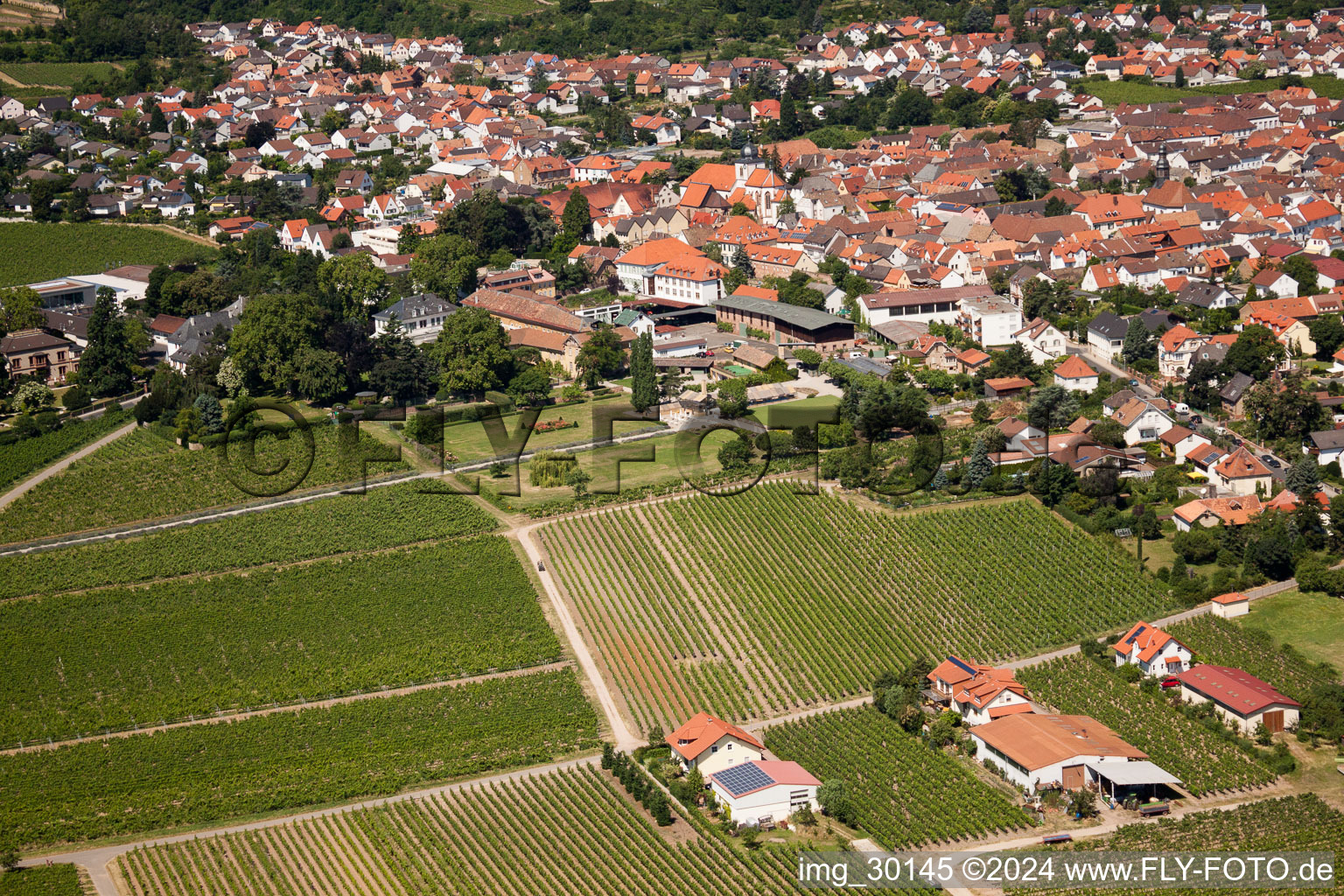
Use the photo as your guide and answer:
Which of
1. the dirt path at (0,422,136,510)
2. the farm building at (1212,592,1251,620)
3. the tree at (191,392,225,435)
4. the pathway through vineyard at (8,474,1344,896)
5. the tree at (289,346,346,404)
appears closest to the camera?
the pathway through vineyard at (8,474,1344,896)

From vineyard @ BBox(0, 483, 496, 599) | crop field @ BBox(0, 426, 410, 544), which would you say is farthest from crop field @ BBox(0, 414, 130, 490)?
vineyard @ BBox(0, 483, 496, 599)

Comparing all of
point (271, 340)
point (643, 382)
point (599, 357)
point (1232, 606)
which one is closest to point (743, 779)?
point (1232, 606)

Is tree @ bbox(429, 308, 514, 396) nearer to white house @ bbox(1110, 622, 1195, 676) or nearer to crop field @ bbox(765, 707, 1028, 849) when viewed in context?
crop field @ bbox(765, 707, 1028, 849)

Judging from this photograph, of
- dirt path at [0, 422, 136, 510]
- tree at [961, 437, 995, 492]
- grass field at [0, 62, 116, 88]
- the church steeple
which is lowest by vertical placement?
dirt path at [0, 422, 136, 510]

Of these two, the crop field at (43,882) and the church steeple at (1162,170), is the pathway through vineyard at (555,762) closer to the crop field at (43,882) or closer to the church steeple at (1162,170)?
the crop field at (43,882)

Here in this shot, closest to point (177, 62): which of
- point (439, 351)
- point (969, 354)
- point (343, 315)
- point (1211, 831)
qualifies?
point (343, 315)

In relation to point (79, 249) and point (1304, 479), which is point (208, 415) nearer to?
point (79, 249)

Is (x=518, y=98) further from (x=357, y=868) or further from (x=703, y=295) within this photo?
(x=357, y=868)
